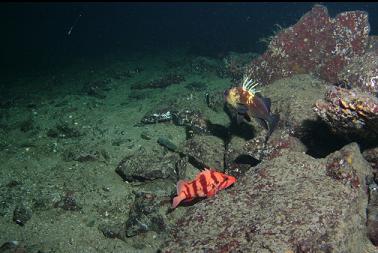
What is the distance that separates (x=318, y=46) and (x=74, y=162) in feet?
22.2

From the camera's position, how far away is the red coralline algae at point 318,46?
8.50 m

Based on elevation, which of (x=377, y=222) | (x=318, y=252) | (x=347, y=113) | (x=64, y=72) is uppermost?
(x=347, y=113)

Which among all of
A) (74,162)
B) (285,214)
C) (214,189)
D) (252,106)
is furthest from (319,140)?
(74,162)

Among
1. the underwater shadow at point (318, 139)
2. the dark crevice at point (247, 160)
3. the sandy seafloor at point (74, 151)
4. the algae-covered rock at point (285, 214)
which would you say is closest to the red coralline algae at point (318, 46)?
the sandy seafloor at point (74, 151)

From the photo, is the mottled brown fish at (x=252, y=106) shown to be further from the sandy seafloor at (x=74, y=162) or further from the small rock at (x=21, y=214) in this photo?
the small rock at (x=21, y=214)

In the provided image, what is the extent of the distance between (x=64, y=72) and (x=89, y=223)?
13202 millimetres

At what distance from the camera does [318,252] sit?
126 inches

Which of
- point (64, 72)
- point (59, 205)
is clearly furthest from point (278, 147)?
point (64, 72)

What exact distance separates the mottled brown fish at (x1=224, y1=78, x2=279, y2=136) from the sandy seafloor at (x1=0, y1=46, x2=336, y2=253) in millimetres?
1685

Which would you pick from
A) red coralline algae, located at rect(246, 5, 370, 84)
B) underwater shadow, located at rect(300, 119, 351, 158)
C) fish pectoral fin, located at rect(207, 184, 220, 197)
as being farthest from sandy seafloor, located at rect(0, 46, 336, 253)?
red coralline algae, located at rect(246, 5, 370, 84)

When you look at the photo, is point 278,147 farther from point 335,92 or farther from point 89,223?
point 89,223

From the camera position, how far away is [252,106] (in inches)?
200

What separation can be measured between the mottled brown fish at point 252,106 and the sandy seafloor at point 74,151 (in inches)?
66.4

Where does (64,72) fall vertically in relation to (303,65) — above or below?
below
